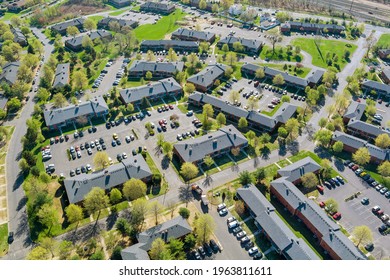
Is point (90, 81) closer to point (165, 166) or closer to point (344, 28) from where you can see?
point (165, 166)

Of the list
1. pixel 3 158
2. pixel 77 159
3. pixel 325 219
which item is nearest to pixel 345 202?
pixel 325 219

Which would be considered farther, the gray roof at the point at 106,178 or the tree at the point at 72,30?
the tree at the point at 72,30

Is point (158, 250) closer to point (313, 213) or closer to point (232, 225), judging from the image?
point (232, 225)

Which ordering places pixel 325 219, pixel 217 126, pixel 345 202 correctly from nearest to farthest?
1. pixel 325 219
2. pixel 345 202
3. pixel 217 126

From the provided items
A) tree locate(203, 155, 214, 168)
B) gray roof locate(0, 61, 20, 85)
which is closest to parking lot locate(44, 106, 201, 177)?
tree locate(203, 155, 214, 168)

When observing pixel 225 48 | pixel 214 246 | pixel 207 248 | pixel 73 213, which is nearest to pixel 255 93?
pixel 225 48

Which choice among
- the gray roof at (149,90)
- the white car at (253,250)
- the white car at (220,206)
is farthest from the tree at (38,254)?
the gray roof at (149,90)

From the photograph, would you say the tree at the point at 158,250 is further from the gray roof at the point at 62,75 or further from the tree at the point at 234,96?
the gray roof at the point at 62,75
